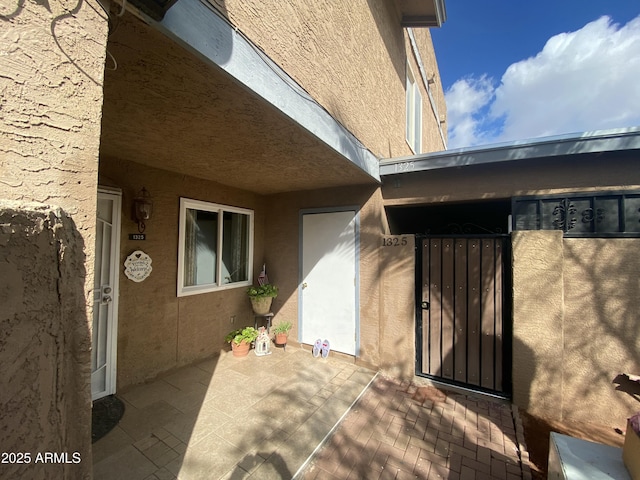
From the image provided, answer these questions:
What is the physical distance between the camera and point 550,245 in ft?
10.7

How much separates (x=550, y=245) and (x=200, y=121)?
4087 millimetres

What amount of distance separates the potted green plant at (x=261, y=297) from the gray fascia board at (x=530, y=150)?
10.2ft

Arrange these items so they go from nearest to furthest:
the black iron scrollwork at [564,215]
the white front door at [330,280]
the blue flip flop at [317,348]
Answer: the black iron scrollwork at [564,215]
the white front door at [330,280]
the blue flip flop at [317,348]

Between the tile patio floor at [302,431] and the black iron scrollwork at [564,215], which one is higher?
the black iron scrollwork at [564,215]

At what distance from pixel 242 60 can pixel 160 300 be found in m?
3.42

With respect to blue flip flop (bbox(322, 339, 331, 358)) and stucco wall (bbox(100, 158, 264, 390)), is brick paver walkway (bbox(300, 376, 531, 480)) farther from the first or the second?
stucco wall (bbox(100, 158, 264, 390))

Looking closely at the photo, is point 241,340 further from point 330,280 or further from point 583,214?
point 583,214

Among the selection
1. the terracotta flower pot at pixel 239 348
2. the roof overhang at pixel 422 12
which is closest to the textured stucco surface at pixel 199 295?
the terracotta flower pot at pixel 239 348

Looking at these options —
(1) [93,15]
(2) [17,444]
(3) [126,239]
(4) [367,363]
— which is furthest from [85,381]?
(4) [367,363]

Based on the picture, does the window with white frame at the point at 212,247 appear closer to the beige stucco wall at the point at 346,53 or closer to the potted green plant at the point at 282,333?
the potted green plant at the point at 282,333

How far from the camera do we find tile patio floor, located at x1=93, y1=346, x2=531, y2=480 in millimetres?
2432

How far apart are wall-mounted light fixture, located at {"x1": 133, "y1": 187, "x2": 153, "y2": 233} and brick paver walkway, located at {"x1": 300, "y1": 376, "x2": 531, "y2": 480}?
11.3 ft

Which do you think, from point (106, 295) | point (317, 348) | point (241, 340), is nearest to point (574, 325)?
point (317, 348)

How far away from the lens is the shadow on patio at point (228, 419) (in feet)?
7.95
